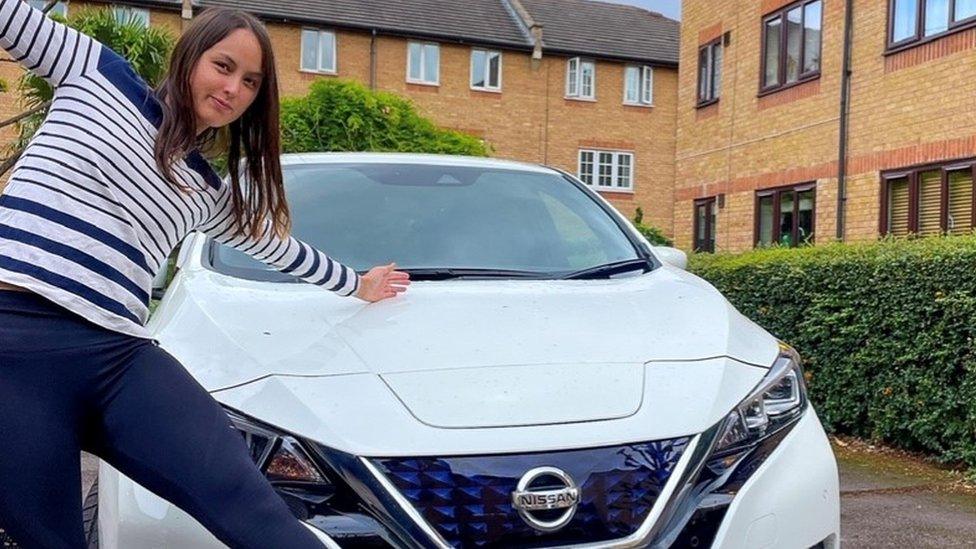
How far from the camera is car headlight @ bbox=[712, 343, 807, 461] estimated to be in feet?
6.68

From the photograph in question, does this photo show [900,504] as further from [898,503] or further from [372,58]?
[372,58]

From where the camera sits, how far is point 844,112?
12500 mm

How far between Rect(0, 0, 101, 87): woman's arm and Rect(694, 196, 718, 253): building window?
14.6 m

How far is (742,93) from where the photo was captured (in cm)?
1491

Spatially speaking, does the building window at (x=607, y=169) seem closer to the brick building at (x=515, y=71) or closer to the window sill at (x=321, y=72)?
the brick building at (x=515, y=71)

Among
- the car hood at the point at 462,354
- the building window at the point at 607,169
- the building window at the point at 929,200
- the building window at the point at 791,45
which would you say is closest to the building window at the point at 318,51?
the building window at the point at 607,169

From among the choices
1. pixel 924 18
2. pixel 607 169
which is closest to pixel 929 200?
pixel 924 18

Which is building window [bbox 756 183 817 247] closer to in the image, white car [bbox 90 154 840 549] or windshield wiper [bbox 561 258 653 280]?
windshield wiper [bbox 561 258 653 280]

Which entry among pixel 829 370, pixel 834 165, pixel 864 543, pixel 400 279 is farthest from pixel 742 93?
pixel 400 279

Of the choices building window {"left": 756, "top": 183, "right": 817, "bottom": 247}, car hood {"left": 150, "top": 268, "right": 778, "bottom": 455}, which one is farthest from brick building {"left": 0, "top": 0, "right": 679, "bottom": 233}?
car hood {"left": 150, "top": 268, "right": 778, "bottom": 455}

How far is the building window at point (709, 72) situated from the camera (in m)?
15.9

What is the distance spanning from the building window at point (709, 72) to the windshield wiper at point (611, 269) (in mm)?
13303

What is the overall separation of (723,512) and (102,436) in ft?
4.14

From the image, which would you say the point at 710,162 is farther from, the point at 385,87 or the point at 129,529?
the point at 129,529
